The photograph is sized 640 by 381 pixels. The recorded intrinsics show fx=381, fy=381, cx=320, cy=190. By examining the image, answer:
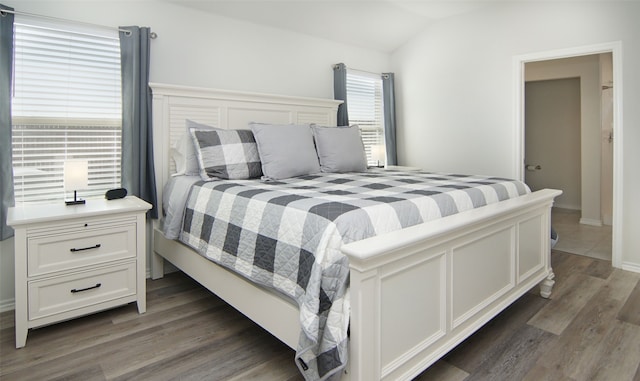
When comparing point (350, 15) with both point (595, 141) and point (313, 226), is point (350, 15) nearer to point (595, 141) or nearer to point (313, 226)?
point (313, 226)

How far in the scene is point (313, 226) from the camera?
4.77 feet

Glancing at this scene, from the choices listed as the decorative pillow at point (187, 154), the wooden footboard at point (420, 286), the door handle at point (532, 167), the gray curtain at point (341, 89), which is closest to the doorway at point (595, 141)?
the door handle at point (532, 167)

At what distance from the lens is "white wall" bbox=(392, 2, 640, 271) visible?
2973 mm

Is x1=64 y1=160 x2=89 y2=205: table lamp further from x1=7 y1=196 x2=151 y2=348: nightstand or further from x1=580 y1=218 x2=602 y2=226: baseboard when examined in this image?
x1=580 y1=218 x2=602 y2=226: baseboard

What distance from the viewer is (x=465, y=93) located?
399cm

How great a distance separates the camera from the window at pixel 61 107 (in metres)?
2.33

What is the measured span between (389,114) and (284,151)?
217cm

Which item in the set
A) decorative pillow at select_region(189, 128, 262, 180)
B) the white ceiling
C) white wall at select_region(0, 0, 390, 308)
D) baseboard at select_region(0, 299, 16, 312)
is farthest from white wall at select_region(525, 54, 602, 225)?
baseboard at select_region(0, 299, 16, 312)

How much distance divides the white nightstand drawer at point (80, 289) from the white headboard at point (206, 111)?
75 centimetres

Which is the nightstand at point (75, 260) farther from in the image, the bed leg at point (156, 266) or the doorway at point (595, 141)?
the doorway at point (595, 141)

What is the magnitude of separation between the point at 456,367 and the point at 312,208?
100cm

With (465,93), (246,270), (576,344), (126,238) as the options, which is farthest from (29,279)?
(465,93)

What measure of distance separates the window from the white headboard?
0.89ft

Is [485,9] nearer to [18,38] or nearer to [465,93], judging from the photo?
[465,93]
